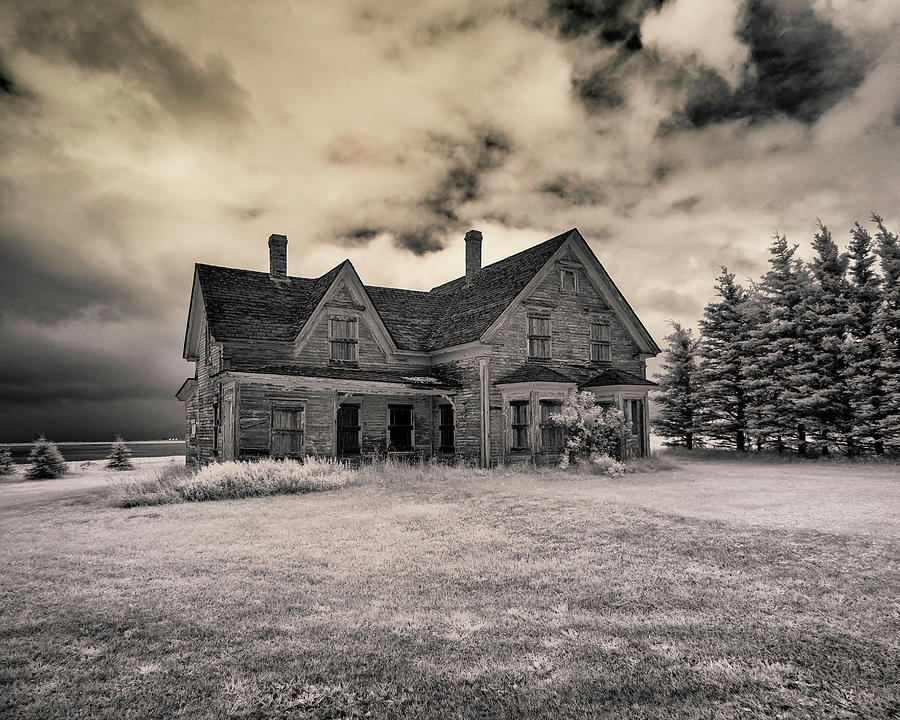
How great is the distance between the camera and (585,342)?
25.6 meters

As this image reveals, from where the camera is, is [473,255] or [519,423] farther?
[473,255]

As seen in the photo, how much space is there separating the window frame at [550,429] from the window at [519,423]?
2.03 ft

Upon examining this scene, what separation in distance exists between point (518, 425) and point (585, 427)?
260cm

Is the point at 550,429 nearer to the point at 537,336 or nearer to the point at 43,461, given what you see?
the point at 537,336

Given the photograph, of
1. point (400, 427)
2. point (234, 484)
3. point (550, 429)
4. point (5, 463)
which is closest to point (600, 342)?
point (550, 429)

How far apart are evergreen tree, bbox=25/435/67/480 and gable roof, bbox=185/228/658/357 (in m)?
8.00

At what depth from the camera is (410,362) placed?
25.7m

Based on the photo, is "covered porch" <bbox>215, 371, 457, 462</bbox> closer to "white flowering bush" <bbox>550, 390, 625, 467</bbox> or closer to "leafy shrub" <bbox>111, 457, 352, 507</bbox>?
"leafy shrub" <bbox>111, 457, 352, 507</bbox>

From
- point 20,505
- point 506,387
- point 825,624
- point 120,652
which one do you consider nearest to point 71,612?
point 120,652

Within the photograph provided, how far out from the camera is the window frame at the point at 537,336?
24156 mm

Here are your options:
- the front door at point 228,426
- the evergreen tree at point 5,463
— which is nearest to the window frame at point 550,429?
the front door at point 228,426

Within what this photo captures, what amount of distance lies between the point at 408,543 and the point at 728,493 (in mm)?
9295

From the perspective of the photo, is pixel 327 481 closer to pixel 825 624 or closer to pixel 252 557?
pixel 252 557

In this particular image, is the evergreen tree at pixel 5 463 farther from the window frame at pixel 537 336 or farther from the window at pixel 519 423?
the window frame at pixel 537 336
